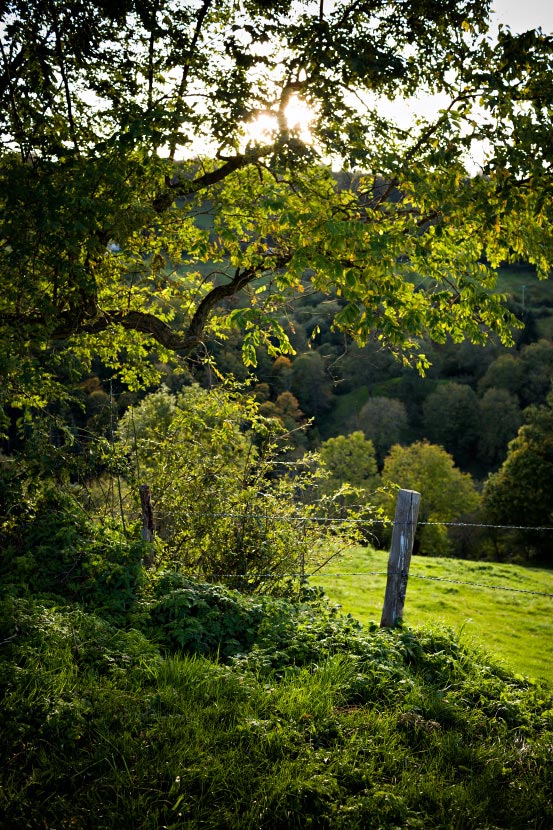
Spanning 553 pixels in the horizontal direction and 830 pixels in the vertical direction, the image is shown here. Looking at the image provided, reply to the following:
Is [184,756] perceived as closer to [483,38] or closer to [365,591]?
[483,38]

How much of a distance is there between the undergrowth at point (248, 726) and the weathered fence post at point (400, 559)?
1.85 feet

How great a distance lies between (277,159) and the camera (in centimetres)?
579

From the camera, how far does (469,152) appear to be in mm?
6109

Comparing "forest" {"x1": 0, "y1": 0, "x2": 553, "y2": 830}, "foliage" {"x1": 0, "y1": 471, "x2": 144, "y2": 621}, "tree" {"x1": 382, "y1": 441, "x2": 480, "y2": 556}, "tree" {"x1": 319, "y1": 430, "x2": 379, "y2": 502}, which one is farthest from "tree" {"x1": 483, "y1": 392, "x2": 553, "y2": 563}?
"foliage" {"x1": 0, "y1": 471, "x2": 144, "y2": 621}

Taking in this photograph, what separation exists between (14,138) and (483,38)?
504 centimetres

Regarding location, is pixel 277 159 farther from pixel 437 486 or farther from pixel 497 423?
pixel 497 423

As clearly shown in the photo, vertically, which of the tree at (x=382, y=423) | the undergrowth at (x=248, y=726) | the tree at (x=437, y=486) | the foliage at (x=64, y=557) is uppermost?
the tree at (x=382, y=423)

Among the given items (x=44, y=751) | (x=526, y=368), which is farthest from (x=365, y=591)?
(x=526, y=368)

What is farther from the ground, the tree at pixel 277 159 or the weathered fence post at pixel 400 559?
the tree at pixel 277 159

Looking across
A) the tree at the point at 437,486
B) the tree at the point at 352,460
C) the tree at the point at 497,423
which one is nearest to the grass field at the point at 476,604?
the tree at the point at 437,486

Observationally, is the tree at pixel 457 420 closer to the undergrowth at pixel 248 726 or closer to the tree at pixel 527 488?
the tree at pixel 527 488

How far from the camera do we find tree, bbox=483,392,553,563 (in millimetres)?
40938

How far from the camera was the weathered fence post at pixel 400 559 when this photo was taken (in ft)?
23.0

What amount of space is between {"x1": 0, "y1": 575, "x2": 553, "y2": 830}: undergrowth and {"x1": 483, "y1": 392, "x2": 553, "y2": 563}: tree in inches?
1473
